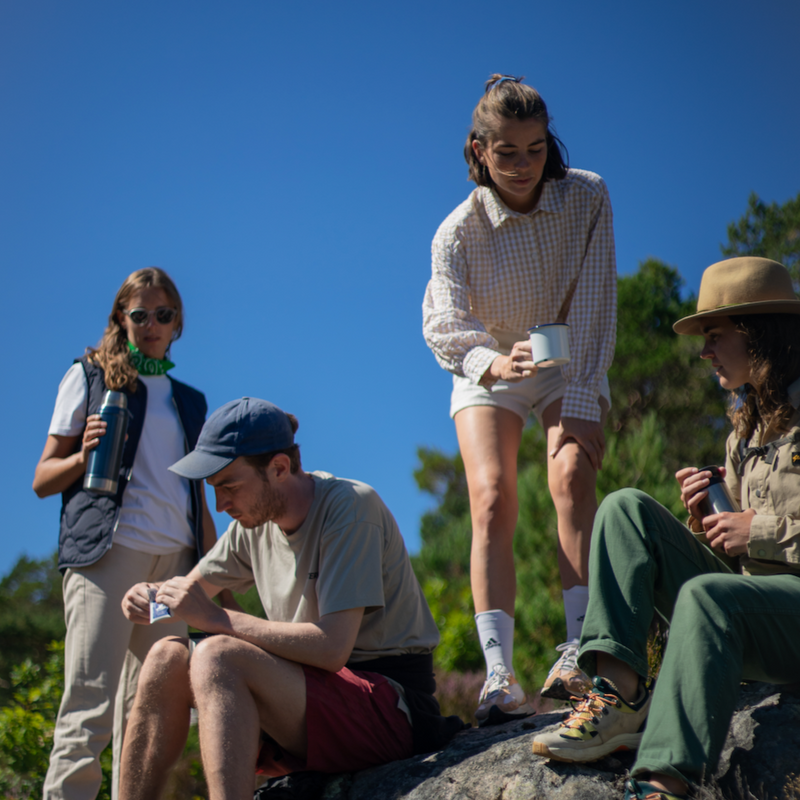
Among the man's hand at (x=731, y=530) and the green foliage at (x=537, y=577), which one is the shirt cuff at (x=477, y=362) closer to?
the man's hand at (x=731, y=530)

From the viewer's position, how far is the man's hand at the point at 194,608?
2.71 m

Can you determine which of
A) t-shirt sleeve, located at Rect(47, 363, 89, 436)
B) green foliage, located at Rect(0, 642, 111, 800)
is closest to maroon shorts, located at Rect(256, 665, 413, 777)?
t-shirt sleeve, located at Rect(47, 363, 89, 436)

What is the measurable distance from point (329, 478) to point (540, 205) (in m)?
1.43

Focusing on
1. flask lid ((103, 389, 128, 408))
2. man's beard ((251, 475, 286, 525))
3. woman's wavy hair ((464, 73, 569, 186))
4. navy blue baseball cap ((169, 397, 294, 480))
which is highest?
woman's wavy hair ((464, 73, 569, 186))

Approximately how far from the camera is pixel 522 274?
12.0 feet

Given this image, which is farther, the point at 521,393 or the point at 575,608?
the point at 521,393

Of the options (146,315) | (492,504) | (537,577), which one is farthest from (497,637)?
(537,577)

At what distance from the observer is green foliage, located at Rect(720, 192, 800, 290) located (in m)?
15.5

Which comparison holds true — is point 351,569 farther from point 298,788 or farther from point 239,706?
point 298,788

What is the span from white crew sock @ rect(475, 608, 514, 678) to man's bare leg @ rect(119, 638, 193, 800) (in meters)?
1.09

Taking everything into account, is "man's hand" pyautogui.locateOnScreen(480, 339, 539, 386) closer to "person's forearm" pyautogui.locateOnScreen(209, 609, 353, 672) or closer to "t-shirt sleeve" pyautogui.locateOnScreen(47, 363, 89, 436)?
"person's forearm" pyautogui.locateOnScreen(209, 609, 353, 672)

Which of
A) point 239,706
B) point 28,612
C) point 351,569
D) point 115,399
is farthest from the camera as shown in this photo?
point 28,612

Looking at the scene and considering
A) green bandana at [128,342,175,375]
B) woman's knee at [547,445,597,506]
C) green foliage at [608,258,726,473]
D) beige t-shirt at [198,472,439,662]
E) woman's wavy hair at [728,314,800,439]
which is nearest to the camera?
woman's wavy hair at [728,314,800,439]

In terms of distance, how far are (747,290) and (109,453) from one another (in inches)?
97.4
